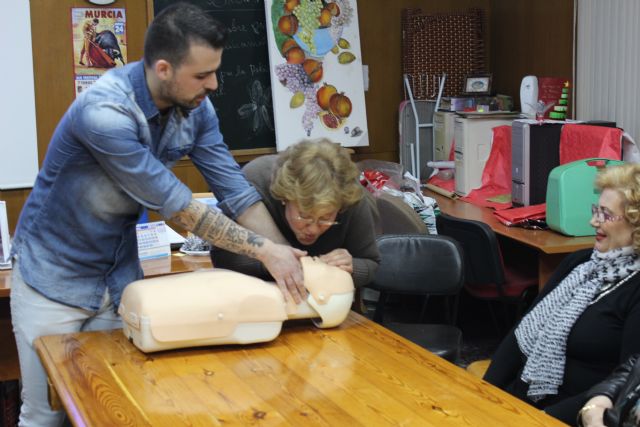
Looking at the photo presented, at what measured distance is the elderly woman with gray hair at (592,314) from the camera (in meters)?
2.54

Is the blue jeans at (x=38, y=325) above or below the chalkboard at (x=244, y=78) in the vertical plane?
below

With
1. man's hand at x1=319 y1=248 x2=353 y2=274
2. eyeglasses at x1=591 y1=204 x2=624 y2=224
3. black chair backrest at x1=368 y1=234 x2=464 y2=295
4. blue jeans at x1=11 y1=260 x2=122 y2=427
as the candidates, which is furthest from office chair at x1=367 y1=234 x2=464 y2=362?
blue jeans at x1=11 y1=260 x2=122 y2=427

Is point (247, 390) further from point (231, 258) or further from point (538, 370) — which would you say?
point (538, 370)

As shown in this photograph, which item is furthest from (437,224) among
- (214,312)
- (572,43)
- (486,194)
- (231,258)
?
(214,312)

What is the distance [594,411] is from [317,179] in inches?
34.7

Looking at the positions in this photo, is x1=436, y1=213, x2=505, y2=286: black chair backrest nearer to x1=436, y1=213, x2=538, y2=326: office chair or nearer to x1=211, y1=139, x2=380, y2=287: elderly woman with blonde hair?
x1=436, y1=213, x2=538, y2=326: office chair

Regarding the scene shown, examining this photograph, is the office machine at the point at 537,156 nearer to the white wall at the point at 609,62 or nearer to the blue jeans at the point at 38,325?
the white wall at the point at 609,62

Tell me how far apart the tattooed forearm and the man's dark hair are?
0.35m

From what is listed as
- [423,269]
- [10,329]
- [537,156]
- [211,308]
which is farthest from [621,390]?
[537,156]

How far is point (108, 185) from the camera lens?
220 centimetres

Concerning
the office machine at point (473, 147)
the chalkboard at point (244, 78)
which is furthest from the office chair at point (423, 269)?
the chalkboard at point (244, 78)

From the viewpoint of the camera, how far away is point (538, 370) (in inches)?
103

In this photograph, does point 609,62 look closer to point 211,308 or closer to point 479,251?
point 479,251

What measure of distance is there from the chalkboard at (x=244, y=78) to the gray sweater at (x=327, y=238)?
317 centimetres
